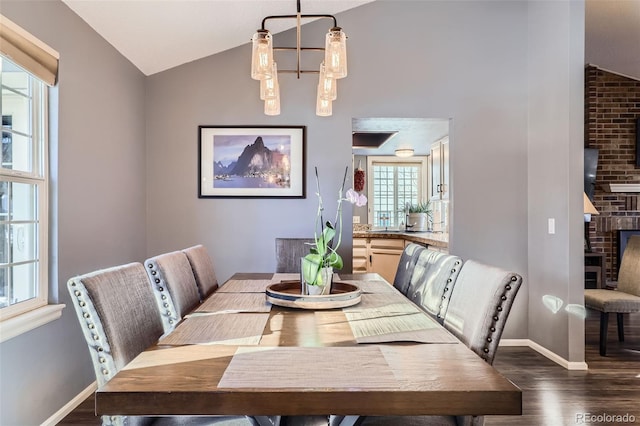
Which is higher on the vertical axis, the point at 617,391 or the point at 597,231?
the point at 597,231

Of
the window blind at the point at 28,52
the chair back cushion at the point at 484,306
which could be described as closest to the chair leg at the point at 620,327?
the chair back cushion at the point at 484,306

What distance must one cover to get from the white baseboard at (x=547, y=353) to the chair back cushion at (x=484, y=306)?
209 cm

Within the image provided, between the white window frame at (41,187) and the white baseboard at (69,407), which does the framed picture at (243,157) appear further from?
the white baseboard at (69,407)

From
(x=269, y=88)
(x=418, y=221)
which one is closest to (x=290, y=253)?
(x=269, y=88)

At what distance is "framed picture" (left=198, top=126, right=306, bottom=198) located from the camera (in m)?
3.79

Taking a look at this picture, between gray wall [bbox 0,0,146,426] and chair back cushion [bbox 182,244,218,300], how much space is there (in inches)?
29.0

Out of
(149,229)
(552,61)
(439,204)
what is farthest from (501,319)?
(439,204)

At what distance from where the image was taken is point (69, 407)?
8.27ft

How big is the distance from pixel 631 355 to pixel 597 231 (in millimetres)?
2772

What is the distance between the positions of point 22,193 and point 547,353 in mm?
3780

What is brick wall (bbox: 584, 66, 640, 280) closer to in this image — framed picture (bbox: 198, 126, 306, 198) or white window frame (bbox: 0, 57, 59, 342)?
framed picture (bbox: 198, 126, 306, 198)

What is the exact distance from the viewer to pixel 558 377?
305 centimetres

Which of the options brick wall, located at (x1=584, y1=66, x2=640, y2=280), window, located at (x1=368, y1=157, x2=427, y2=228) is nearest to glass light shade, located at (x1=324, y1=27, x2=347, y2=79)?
brick wall, located at (x1=584, y1=66, x2=640, y2=280)

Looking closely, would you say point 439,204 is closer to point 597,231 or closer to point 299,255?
point 597,231
